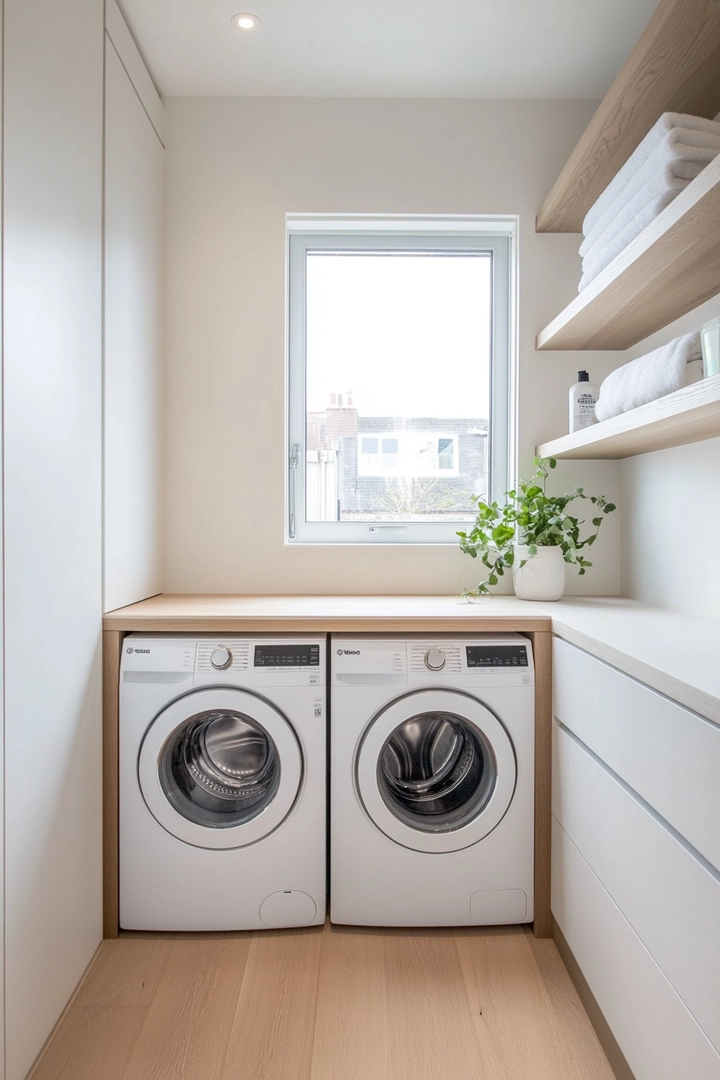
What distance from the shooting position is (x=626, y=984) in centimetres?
119

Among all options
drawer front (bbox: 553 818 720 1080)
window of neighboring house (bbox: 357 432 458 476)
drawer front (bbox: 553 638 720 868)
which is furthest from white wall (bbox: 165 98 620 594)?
drawer front (bbox: 553 818 720 1080)

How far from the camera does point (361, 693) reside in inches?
65.9

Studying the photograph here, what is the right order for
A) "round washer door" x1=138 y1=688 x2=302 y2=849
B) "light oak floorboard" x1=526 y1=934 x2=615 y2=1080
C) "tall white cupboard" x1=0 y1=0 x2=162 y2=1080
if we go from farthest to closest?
"round washer door" x1=138 y1=688 x2=302 y2=849 < "light oak floorboard" x1=526 y1=934 x2=615 y2=1080 < "tall white cupboard" x1=0 y1=0 x2=162 y2=1080

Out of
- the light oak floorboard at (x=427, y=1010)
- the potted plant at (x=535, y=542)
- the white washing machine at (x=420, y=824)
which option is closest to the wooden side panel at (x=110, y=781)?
the white washing machine at (x=420, y=824)

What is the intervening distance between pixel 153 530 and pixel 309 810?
3.45ft

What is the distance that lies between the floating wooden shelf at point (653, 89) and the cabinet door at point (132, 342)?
1.32m

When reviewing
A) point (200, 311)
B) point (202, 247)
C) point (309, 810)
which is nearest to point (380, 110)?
point (202, 247)

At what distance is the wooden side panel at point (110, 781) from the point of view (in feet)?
5.43

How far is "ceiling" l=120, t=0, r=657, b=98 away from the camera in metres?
1.78

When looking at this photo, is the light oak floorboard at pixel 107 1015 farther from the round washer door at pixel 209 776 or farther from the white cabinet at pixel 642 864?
the white cabinet at pixel 642 864

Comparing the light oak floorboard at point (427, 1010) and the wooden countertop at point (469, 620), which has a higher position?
the wooden countertop at point (469, 620)

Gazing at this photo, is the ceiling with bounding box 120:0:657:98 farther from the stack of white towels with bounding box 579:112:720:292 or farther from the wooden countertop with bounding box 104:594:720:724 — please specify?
the wooden countertop with bounding box 104:594:720:724

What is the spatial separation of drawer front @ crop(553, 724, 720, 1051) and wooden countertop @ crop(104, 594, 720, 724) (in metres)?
0.26

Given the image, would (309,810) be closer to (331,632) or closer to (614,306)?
(331,632)
